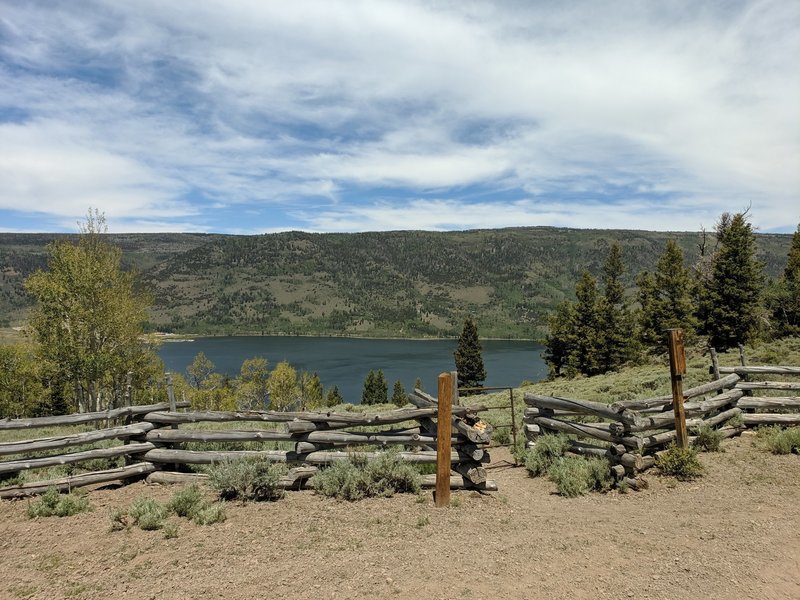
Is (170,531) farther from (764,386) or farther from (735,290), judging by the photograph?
(735,290)

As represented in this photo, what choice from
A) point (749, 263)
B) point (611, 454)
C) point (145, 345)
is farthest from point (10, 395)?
point (749, 263)

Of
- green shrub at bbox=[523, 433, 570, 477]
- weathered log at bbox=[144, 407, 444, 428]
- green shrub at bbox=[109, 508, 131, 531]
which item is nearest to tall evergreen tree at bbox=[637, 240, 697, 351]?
green shrub at bbox=[523, 433, 570, 477]

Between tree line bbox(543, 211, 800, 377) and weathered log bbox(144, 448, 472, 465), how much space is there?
30948 millimetres

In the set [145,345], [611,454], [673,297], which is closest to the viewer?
[611,454]

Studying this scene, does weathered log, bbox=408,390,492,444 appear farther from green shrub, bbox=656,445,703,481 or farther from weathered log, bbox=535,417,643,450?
green shrub, bbox=656,445,703,481

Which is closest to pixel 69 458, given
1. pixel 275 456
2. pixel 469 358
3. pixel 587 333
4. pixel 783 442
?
pixel 275 456

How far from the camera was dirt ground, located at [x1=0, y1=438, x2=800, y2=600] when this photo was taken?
15.3ft

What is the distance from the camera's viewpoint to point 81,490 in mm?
7770

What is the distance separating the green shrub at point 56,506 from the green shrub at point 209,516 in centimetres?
202

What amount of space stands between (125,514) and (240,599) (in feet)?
9.94

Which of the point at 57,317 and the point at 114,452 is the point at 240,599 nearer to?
the point at 114,452

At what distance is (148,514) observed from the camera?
20.4ft

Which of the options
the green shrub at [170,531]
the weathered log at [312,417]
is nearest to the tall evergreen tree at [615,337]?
the weathered log at [312,417]

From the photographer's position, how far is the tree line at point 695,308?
3328 centimetres
